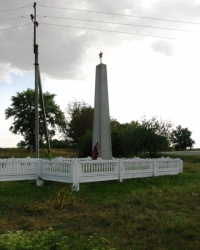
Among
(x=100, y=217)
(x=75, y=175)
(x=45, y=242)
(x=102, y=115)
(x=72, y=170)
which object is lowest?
(x=100, y=217)

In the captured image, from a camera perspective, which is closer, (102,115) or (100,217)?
(100,217)

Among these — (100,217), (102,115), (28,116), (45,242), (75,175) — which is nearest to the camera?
(45,242)

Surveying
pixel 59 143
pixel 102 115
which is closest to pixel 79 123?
pixel 59 143

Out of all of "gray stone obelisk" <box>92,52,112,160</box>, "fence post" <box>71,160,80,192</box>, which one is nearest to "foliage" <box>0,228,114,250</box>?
"fence post" <box>71,160,80,192</box>

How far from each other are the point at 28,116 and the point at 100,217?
43.1 meters

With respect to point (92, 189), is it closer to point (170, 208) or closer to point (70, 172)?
point (70, 172)

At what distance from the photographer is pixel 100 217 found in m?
8.84

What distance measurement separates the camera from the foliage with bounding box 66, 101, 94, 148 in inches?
2022

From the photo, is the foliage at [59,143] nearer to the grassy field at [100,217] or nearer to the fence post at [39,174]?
the fence post at [39,174]

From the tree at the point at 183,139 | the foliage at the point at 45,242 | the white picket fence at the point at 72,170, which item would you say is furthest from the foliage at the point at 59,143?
the foliage at the point at 45,242

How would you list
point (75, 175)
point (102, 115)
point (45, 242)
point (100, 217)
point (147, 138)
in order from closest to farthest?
point (45, 242)
point (100, 217)
point (75, 175)
point (102, 115)
point (147, 138)

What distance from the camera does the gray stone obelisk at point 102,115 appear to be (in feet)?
57.5

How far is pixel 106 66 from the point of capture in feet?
59.4

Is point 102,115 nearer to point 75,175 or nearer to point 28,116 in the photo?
point 75,175
